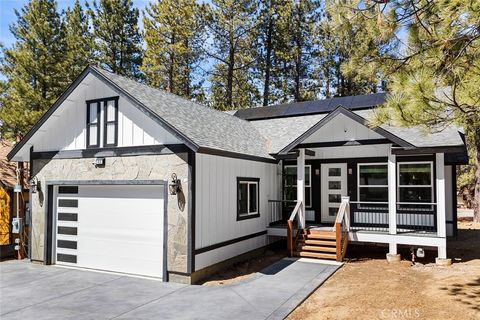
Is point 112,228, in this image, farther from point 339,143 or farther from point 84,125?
point 339,143

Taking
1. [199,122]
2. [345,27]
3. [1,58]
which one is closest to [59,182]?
[199,122]

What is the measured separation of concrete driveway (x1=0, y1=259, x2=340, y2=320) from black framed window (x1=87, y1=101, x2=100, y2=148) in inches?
155

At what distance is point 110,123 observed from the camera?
1089 centimetres

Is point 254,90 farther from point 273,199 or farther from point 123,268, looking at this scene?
point 123,268

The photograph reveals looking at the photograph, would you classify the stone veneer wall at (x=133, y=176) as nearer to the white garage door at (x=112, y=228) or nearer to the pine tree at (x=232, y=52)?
the white garage door at (x=112, y=228)

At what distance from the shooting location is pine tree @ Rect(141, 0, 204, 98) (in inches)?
1048

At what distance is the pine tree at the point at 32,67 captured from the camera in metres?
21.2

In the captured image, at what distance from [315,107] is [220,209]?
963 centimetres

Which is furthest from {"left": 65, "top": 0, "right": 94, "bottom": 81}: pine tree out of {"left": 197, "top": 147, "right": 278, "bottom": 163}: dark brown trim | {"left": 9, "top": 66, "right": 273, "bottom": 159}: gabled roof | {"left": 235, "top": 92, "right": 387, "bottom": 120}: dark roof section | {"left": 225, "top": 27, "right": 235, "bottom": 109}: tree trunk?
{"left": 197, "top": 147, "right": 278, "bottom": 163}: dark brown trim

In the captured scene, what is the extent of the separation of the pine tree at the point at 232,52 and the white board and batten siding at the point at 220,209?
17510 mm

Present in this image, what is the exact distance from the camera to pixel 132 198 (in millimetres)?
10609

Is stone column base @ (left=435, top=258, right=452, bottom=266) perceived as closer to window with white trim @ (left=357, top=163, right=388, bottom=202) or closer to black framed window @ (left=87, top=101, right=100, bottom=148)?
window with white trim @ (left=357, top=163, right=388, bottom=202)

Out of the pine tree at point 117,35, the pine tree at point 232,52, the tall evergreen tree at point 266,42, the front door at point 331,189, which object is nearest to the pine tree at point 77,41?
the pine tree at point 117,35

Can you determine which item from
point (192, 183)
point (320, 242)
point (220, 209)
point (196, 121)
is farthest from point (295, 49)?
point (192, 183)
